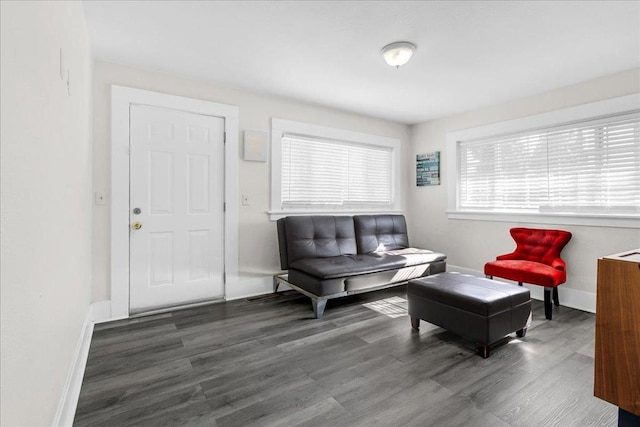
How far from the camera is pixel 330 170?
14.4ft

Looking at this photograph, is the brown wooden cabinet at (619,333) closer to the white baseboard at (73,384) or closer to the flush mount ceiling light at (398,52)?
the flush mount ceiling light at (398,52)

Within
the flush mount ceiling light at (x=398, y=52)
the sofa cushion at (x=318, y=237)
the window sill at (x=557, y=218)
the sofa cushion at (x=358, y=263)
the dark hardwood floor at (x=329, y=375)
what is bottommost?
the dark hardwood floor at (x=329, y=375)

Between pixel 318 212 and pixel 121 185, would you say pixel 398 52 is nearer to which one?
pixel 318 212

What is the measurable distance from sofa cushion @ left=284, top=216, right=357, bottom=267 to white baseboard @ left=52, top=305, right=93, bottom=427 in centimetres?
189

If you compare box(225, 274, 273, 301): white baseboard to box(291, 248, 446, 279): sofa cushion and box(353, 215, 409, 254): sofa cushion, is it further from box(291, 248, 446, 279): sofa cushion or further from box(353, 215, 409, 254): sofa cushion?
box(353, 215, 409, 254): sofa cushion

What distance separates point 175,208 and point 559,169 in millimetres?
4309

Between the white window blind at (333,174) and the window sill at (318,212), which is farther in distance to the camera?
the white window blind at (333,174)

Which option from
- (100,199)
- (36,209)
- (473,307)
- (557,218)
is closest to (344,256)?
(473,307)

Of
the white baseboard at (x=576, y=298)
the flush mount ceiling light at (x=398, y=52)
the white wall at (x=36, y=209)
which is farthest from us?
the white baseboard at (x=576, y=298)

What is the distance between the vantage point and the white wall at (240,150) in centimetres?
288

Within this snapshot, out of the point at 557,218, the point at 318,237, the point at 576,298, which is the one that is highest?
the point at 557,218

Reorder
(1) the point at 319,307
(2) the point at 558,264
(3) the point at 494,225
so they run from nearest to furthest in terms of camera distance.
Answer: (1) the point at 319,307
(2) the point at 558,264
(3) the point at 494,225

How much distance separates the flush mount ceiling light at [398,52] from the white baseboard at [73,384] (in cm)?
313

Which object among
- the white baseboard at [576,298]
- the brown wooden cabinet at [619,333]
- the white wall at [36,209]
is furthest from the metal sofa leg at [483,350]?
the white wall at [36,209]
